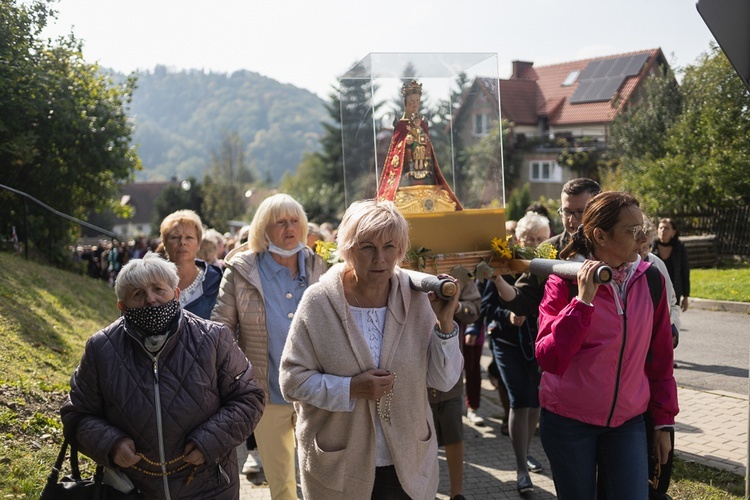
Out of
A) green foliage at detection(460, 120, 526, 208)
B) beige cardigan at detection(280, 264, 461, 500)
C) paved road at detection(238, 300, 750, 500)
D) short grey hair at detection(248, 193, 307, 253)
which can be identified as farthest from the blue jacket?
beige cardigan at detection(280, 264, 461, 500)

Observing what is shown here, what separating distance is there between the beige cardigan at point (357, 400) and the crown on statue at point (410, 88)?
8.94 feet

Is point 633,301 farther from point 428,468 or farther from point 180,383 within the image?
point 180,383

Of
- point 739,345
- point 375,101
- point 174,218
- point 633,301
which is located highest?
point 375,101

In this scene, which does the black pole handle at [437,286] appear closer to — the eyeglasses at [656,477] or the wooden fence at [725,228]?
the eyeglasses at [656,477]

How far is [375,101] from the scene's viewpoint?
5.70m

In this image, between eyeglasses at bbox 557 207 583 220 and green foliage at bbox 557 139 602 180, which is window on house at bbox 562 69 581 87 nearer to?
green foliage at bbox 557 139 602 180

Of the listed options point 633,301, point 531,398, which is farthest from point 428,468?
point 531,398

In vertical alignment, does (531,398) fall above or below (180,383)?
below

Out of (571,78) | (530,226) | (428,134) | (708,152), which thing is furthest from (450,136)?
(571,78)

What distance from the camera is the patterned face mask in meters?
3.17

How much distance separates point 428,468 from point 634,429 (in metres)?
0.96

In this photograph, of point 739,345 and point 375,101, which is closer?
point 375,101

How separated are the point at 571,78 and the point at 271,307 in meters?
44.7

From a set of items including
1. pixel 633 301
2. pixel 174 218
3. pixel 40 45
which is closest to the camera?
pixel 633 301
